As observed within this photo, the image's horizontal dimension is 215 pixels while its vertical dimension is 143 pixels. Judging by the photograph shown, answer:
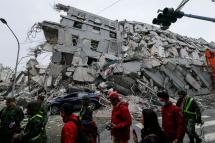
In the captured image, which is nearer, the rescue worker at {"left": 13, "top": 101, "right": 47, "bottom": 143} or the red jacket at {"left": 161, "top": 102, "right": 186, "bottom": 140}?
the rescue worker at {"left": 13, "top": 101, "right": 47, "bottom": 143}

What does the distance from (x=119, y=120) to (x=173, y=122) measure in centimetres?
113

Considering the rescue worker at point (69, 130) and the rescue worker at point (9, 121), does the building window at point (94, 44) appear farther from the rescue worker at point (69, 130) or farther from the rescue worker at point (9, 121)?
the rescue worker at point (69, 130)

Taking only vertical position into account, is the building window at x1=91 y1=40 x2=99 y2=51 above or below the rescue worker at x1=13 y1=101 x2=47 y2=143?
above

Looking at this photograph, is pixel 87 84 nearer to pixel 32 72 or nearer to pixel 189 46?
pixel 32 72

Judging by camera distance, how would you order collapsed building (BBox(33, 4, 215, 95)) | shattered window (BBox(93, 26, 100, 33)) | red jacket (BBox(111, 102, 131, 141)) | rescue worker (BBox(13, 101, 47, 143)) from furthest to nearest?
shattered window (BBox(93, 26, 100, 33)), collapsed building (BBox(33, 4, 215, 95)), red jacket (BBox(111, 102, 131, 141)), rescue worker (BBox(13, 101, 47, 143))

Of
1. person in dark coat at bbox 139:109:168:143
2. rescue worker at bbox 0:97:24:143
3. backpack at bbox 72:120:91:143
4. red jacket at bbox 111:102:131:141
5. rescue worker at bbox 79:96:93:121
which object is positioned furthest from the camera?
rescue worker at bbox 0:97:24:143

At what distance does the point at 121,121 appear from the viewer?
7.25 meters

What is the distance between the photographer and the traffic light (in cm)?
1254

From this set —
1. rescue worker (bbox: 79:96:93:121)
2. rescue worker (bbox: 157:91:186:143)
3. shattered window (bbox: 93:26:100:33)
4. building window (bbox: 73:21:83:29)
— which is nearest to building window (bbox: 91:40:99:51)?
shattered window (bbox: 93:26:100:33)

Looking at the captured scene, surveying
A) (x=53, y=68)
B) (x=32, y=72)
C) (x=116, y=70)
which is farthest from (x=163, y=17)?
(x=32, y=72)

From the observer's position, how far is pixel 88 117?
7.05m

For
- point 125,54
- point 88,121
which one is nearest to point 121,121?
point 88,121

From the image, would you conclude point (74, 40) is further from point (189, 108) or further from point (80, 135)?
point (80, 135)

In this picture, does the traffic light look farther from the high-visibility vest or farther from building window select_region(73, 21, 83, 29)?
building window select_region(73, 21, 83, 29)
